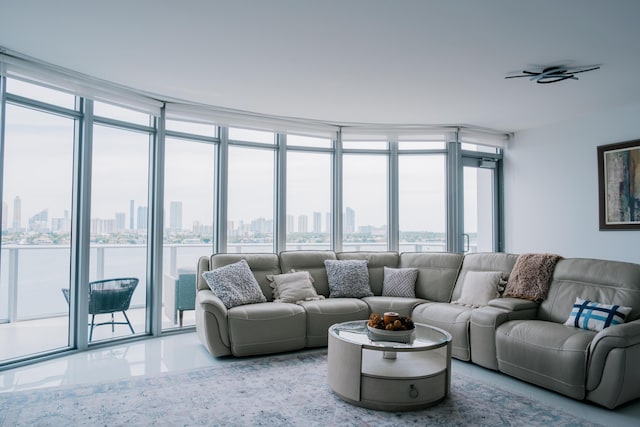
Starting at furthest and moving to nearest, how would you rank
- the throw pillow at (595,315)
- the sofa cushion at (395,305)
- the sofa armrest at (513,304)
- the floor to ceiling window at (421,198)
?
the floor to ceiling window at (421,198) → the sofa cushion at (395,305) → the sofa armrest at (513,304) → the throw pillow at (595,315)

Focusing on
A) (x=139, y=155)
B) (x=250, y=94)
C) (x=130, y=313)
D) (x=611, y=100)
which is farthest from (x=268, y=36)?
(x=611, y=100)

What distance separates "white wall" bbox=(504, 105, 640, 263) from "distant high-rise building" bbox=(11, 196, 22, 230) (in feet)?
19.7

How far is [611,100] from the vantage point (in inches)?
191

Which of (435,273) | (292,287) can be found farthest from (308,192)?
(435,273)

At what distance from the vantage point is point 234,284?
4453 millimetres

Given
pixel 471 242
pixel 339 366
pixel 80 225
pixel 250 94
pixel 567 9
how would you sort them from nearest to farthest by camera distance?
pixel 567 9
pixel 339 366
pixel 80 225
pixel 250 94
pixel 471 242

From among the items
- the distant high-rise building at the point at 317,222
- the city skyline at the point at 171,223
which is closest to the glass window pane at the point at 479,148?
the city skyline at the point at 171,223

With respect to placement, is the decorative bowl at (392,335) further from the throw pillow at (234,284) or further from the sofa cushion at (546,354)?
the throw pillow at (234,284)

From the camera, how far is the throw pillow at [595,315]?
10.9 feet

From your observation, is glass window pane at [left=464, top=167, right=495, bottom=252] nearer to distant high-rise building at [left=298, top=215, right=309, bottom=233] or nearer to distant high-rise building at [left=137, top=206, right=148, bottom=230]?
distant high-rise building at [left=298, top=215, right=309, bottom=233]

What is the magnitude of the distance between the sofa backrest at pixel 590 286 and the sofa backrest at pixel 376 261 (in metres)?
1.89

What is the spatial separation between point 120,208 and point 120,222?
148mm

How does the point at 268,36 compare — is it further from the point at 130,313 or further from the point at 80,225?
the point at 130,313

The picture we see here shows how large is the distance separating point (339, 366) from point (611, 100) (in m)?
4.22
